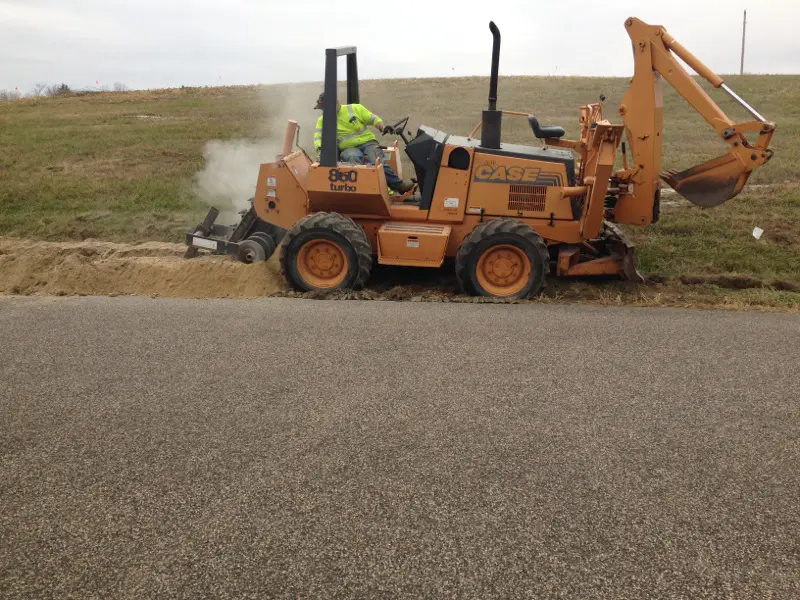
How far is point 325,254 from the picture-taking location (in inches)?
303

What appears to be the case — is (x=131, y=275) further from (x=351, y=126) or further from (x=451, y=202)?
(x=451, y=202)

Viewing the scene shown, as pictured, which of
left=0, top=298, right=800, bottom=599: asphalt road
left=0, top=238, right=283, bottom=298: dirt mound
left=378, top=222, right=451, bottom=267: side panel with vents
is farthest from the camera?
left=0, top=238, right=283, bottom=298: dirt mound

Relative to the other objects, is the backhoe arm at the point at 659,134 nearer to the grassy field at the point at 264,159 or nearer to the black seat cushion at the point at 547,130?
the black seat cushion at the point at 547,130

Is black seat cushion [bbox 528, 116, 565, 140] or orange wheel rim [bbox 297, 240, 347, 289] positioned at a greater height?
black seat cushion [bbox 528, 116, 565, 140]

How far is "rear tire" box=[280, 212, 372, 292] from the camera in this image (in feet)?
24.7

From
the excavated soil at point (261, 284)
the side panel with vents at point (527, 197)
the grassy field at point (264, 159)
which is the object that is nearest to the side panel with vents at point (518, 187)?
the side panel with vents at point (527, 197)

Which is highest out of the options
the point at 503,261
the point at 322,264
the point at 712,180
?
the point at 712,180

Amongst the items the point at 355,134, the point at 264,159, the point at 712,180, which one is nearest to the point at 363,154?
the point at 355,134

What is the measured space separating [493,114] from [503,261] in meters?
1.63

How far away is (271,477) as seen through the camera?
3.58m

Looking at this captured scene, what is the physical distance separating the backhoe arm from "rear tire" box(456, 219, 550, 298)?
132cm

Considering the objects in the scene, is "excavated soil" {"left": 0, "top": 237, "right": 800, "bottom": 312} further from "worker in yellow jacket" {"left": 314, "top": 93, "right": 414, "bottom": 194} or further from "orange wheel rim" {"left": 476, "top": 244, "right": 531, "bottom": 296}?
"worker in yellow jacket" {"left": 314, "top": 93, "right": 414, "bottom": 194}

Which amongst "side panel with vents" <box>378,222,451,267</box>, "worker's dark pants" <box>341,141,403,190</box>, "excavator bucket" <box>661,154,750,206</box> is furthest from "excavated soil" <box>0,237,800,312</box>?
"worker's dark pants" <box>341,141,403,190</box>

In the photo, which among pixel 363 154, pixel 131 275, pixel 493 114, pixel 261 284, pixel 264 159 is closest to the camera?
pixel 493 114
